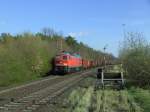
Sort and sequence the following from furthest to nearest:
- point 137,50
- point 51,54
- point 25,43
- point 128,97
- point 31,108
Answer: point 51,54 → point 25,43 → point 137,50 → point 128,97 → point 31,108

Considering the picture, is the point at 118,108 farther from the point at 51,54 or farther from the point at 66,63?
the point at 51,54

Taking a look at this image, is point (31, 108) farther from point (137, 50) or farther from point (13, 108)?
point (137, 50)

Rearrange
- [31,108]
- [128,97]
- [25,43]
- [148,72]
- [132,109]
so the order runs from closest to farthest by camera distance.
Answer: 1. [132,109]
2. [31,108]
3. [128,97]
4. [148,72]
5. [25,43]

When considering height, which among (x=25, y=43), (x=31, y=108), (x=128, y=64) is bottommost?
(x=31, y=108)

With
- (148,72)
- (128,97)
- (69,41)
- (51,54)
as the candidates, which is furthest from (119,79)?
(69,41)

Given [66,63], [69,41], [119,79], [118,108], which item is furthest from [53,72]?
[69,41]

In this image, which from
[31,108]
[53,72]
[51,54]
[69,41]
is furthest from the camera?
[69,41]

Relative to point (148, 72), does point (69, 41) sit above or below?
above

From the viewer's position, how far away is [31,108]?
62.9ft

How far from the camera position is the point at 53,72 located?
66188 mm

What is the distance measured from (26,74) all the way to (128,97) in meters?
29.3

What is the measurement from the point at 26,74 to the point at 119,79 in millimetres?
21232

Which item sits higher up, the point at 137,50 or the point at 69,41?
the point at 69,41

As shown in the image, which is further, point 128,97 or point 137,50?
point 137,50
